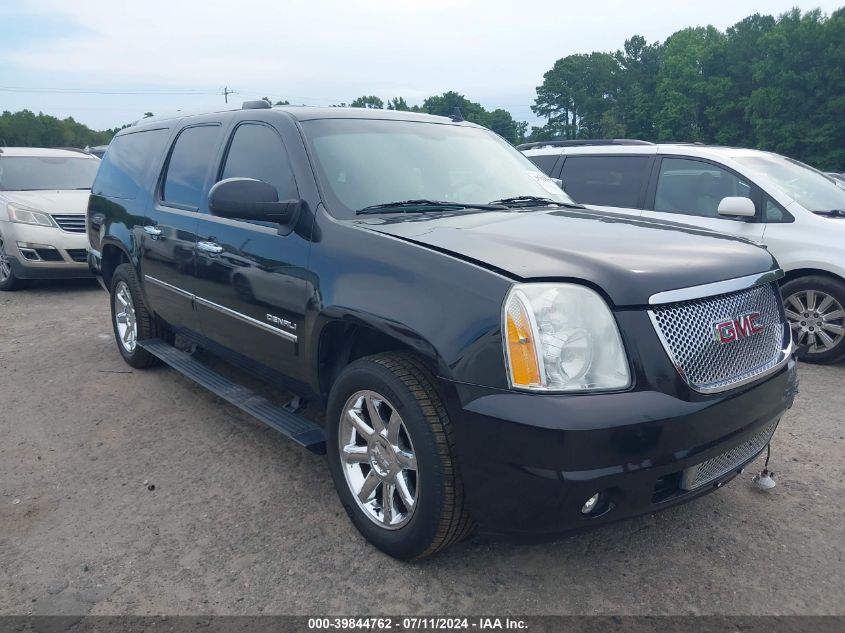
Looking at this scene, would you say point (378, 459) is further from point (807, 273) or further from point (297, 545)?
point (807, 273)

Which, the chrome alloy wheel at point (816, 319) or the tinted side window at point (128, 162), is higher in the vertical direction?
the tinted side window at point (128, 162)

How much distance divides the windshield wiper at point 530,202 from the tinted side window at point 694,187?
285cm

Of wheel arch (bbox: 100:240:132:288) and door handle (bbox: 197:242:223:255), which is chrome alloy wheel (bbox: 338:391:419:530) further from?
wheel arch (bbox: 100:240:132:288)

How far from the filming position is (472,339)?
227cm

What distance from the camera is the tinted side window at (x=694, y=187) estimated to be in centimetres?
596

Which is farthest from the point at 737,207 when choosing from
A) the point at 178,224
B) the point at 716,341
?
the point at 178,224

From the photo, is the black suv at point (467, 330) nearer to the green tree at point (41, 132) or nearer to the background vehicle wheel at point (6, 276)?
the background vehicle wheel at point (6, 276)

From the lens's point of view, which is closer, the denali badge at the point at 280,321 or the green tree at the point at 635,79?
the denali badge at the point at 280,321

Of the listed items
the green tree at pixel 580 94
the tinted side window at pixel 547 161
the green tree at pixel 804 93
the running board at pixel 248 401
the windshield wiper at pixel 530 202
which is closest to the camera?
the running board at pixel 248 401

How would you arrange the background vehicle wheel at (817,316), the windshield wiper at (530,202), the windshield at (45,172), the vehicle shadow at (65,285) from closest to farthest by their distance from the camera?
the windshield wiper at (530,202), the background vehicle wheel at (817,316), the vehicle shadow at (65,285), the windshield at (45,172)

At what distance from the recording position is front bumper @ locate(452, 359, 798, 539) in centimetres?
211

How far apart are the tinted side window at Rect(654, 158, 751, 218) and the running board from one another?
438cm

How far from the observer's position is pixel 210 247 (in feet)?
12.3

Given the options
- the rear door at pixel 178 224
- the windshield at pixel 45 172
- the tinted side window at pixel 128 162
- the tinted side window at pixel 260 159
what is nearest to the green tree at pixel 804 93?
the windshield at pixel 45 172
